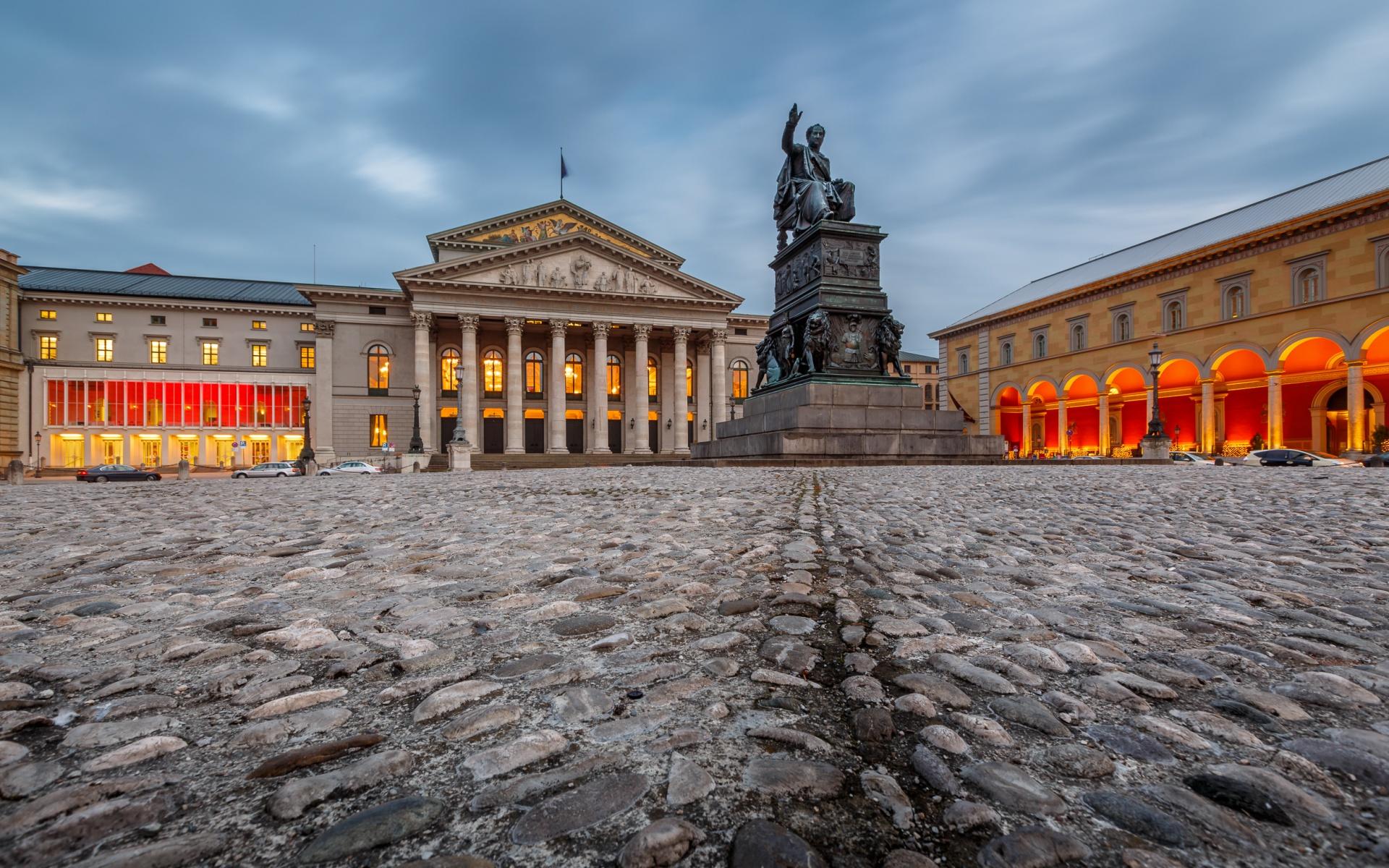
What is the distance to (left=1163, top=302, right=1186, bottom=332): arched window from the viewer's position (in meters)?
34.5

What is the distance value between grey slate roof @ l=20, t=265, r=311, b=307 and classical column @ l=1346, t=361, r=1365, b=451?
62.3 m

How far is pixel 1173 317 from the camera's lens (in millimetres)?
34938

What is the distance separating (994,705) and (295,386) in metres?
54.6

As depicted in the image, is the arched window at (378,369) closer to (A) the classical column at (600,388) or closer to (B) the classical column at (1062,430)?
(A) the classical column at (600,388)

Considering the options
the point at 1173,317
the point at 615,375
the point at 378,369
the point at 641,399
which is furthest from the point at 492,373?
the point at 1173,317

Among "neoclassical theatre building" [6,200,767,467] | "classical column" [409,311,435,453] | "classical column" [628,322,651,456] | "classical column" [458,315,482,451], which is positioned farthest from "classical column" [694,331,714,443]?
"classical column" [409,311,435,453]

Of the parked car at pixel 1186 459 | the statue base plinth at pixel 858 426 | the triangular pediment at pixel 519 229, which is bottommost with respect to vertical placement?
the parked car at pixel 1186 459

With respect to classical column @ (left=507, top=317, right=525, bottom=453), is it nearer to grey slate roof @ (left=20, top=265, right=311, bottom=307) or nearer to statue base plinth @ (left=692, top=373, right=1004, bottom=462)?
grey slate roof @ (left=20, top=265, right=311, bottom=307)

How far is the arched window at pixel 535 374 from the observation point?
45938mm

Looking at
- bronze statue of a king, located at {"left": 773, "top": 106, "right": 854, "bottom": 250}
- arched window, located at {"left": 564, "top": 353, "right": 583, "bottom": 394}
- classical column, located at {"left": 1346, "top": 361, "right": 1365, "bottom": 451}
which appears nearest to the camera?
bronze statue of a king, located at {"left": 773, "top": 106, "right": 854, "bottom": 250}

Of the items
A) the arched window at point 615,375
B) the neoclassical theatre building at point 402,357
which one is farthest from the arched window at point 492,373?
the arched window at point 615,375

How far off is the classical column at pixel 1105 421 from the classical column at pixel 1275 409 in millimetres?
8949

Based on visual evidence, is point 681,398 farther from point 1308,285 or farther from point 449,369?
point 1308,285

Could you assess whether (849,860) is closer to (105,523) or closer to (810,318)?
(105,523)
